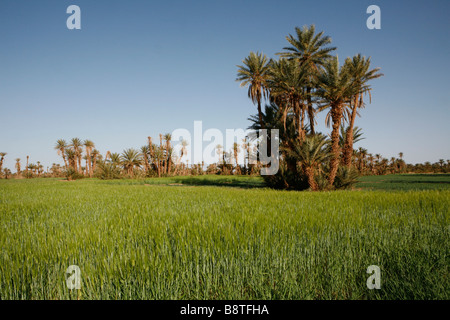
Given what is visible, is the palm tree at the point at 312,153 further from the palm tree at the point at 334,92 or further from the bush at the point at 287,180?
the bush at the point at 287,180

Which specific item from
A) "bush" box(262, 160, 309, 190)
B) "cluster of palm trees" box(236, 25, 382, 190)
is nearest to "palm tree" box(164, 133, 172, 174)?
"cluster of palm trees" box(236, 25, 382, 190)

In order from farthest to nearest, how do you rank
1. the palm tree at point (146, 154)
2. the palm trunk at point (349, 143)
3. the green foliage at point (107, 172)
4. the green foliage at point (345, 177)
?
the palm tree at point (146, 154) < the green foliage at point (107, 172) < the palm trunk at point (349, 143) < the green foliage at point (345, 177)

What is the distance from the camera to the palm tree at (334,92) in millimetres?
15688

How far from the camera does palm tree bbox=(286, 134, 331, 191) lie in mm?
15953

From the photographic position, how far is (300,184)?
741 inches

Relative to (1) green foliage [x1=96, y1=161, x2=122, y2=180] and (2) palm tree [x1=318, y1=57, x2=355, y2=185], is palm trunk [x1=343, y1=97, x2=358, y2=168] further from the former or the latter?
(1) green foliage [x1=96, y1=161, x2=122, y2=180]

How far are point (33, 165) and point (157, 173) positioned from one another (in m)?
58.7

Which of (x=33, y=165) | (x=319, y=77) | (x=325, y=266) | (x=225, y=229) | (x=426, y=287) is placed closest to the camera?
(x=426, y=287)

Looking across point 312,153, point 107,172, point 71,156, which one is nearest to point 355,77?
point 312,153
